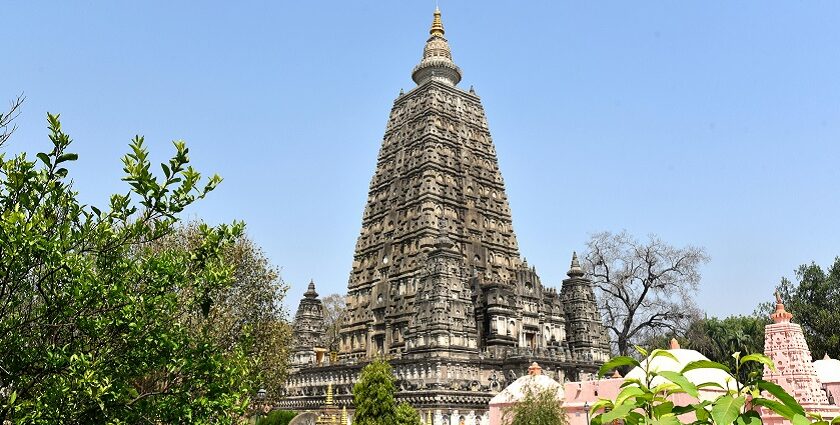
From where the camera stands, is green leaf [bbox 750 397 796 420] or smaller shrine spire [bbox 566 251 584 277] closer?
green leaf [bbox 750 397 796 420]

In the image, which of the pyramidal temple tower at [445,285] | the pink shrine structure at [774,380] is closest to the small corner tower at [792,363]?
the pink shrine structure at [774,380]

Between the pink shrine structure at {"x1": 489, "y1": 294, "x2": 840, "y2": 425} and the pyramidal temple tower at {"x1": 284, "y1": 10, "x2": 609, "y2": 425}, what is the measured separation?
8436mm

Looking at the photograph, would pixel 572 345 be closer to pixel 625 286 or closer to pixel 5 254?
pixel 625 286

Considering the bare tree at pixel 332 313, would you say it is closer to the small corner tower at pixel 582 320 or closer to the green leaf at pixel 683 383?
the small corner tower at pixel 582 320

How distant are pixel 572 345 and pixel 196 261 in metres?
38.8

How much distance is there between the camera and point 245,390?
10.5 m

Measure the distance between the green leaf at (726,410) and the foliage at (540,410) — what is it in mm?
20743

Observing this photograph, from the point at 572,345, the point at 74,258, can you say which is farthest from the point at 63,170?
the point at 572,345

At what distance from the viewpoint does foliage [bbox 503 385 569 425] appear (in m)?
23.0

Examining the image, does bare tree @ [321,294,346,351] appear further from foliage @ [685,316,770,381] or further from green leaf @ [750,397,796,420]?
green leaf @ [750,397,796,420]

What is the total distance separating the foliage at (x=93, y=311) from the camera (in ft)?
26.9

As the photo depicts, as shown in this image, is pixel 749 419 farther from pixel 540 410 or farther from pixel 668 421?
pixel 540 410

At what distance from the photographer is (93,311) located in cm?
877

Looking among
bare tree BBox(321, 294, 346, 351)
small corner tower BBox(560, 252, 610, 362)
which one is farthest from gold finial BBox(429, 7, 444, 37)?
bare tree BBox(321, 294, 346, 351)
